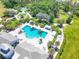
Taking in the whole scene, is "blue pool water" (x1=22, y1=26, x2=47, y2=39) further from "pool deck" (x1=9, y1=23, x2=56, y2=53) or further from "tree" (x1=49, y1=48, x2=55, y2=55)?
"tree" (x1=49, y1=48, x2=55, y2=55)

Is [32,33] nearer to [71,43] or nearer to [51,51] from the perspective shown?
[51,51]

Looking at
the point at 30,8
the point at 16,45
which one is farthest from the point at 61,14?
the point at 16,45

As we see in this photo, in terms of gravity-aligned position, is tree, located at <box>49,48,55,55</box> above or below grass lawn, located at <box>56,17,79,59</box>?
above

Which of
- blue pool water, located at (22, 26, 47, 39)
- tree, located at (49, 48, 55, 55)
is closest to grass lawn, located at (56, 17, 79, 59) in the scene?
tree, located at (49, 48, 55, 55)

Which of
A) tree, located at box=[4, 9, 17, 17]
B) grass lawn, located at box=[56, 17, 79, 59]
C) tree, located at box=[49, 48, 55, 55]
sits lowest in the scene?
grass lawn, located at box=[56, 17, 79, 59]

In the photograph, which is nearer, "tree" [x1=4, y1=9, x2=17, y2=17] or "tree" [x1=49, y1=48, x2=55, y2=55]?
"tree" [x1=49, y1=48, x2=55, y2=55]

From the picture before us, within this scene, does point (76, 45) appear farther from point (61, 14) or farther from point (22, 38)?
point (61, 14)

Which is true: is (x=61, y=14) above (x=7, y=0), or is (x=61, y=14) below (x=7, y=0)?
below
